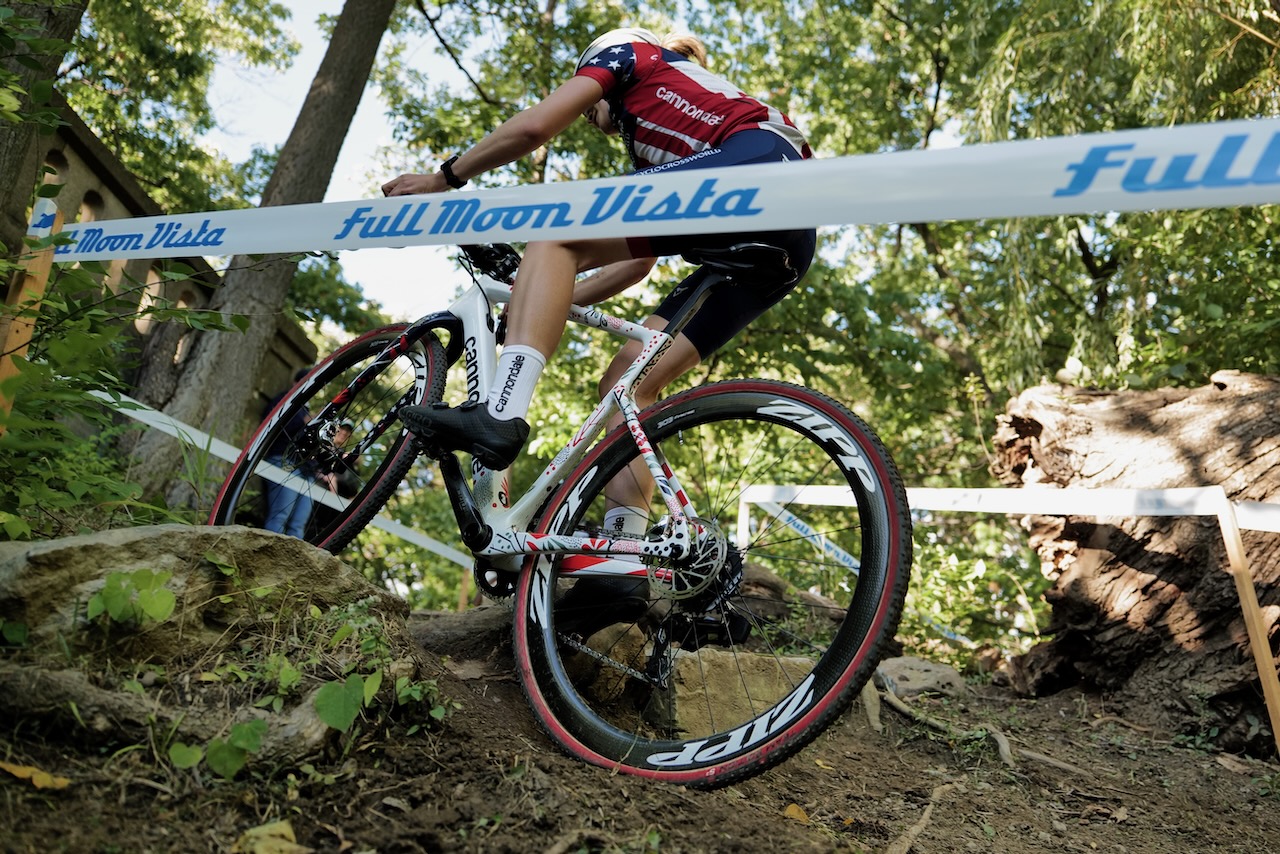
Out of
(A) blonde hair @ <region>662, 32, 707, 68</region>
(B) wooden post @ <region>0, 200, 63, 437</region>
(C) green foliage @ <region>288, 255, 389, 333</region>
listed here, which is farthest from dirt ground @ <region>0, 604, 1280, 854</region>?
(C) green foliage @ <region>288, 255, 389, 333</region>

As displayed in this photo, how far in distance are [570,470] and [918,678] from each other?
7.81 feet

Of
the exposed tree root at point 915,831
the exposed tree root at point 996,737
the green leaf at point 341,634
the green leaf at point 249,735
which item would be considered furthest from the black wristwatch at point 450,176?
the exposed tree root at point 996,737

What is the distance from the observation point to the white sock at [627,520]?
263cm

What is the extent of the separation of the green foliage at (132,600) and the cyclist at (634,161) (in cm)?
80

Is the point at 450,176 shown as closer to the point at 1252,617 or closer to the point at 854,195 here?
the point at 854,195

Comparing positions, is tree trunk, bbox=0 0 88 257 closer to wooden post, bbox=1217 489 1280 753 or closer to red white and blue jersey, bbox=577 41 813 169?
red white and blue jersey, bbox=577 41 813 169

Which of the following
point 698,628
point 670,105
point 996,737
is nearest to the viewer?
point 698,628

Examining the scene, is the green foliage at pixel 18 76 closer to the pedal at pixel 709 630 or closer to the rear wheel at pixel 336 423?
the rear wheel at pixel 336 423

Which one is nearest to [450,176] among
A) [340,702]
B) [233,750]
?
[340,702]

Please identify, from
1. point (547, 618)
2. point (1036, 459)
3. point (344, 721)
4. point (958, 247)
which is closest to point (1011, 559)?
point (958, 247)

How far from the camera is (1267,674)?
3395 millimetres

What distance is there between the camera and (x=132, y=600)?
5.89ft

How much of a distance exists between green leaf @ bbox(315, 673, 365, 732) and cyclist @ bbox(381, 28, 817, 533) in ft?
2.56

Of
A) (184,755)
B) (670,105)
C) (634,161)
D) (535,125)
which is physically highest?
(670,105)
